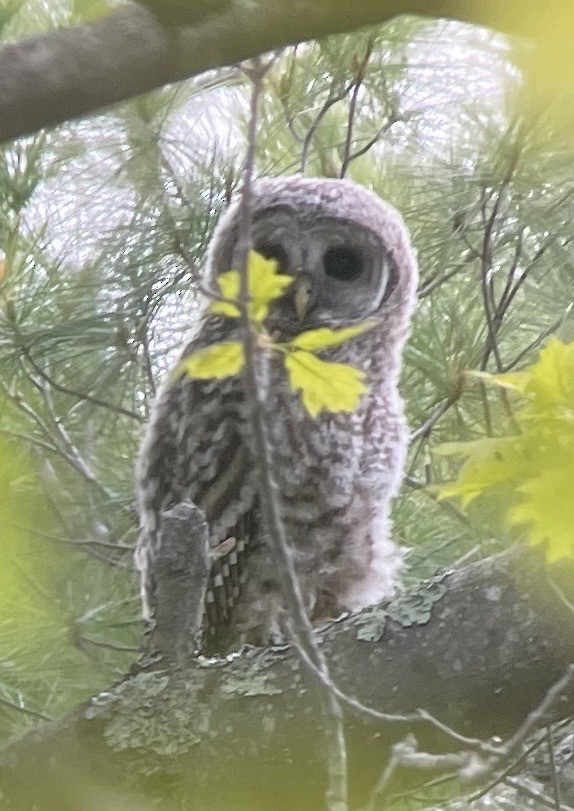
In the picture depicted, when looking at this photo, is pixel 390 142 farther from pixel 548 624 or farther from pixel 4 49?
pixel 4 49

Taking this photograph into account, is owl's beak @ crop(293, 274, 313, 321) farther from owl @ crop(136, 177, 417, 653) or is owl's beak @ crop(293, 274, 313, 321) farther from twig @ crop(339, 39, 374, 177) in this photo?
twig @ crop(339, 39, 374, 177)

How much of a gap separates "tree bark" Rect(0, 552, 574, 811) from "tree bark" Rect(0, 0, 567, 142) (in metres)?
0.39

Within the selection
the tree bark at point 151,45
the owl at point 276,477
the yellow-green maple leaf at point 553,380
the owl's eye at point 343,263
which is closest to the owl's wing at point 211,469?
the owl at point 276,477

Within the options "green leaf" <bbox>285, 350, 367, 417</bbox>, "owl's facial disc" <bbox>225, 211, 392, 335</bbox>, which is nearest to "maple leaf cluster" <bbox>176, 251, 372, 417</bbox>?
"green leaf" <bbox>285, 350, 367, 417</bbox>

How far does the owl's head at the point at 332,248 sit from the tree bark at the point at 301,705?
0.57 meters

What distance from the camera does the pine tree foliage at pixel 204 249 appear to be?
1112 mm

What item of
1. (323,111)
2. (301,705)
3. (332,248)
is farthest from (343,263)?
(301,705)

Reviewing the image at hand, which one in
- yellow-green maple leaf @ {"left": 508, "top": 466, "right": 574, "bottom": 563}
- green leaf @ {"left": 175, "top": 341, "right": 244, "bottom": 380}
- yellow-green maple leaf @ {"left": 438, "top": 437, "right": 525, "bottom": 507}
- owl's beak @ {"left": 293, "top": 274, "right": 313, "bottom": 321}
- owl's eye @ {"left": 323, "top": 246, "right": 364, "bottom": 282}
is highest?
owl's eye @ {"left": 323, "top": 246, "right": 364, "bottom": 282}

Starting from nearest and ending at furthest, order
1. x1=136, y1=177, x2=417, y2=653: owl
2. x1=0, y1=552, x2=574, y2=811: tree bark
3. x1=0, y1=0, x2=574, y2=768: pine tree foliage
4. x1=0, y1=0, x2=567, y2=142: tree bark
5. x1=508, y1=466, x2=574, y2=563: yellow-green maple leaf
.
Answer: x1=0, y1=0, x2=567, y2=142: tree bark, x1=508, y1=466, x2=574, y2=563: yellow-green maple leaf, x1=0, y1=552, x2=574, y2=811: tree bark, x1=0, y1=0, x2=574, y2=768: pine tree foliage, x1=136, y1=177, x2=417, y2=653: owl

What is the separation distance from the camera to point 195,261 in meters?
1.29

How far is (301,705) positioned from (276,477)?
0.45m

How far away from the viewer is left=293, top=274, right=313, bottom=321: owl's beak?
51.6 inches

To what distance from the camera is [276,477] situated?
4.02 feet

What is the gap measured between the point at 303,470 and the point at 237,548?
0.39ft
